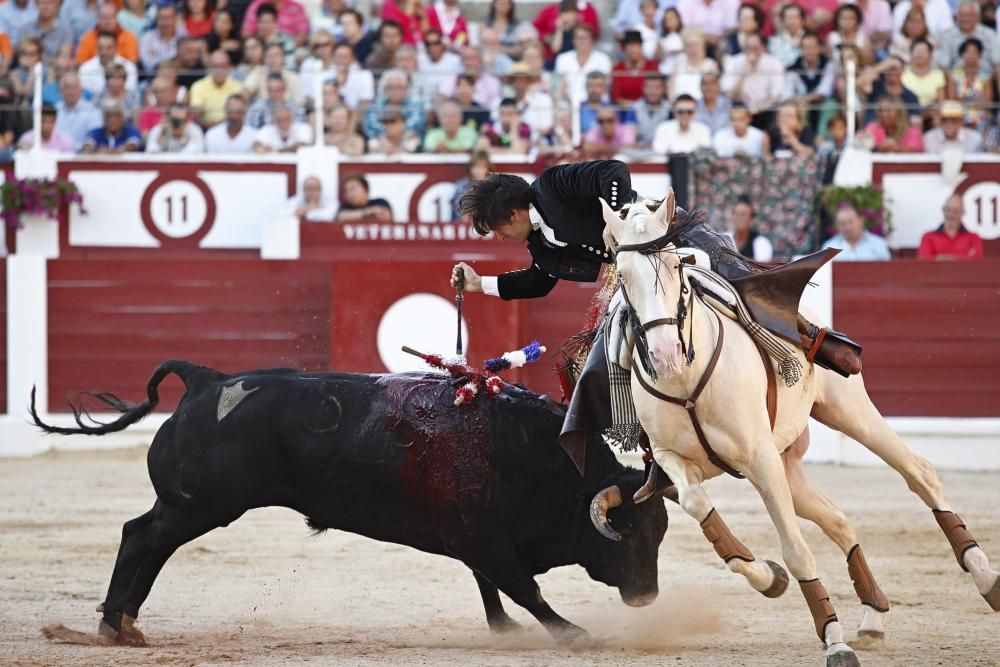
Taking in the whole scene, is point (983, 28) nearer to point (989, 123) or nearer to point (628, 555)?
point (989, 123)

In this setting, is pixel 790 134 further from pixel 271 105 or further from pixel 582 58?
pixel 271 105

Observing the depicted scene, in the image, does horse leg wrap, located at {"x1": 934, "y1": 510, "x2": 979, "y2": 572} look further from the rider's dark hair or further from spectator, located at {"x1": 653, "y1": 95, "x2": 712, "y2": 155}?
spectator, located at {"x1": 653, "y1": 95, "x2": 712, "y2": 155}

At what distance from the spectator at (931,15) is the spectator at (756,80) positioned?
1199mm

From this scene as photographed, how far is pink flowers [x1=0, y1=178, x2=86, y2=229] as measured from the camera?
11352 millimetres

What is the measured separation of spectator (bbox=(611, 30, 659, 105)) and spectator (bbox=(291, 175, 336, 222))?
2326 millimetres

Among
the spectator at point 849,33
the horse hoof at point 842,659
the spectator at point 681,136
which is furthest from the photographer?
the spectator at point 849,33

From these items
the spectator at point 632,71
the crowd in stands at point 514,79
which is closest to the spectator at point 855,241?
the crowd in stands at point 514,79

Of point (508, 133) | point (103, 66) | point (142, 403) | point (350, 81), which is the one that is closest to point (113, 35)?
point (103, 66)

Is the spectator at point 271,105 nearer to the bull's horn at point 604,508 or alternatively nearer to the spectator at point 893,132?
the spectator at point 893,132

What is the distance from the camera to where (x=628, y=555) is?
211 inches

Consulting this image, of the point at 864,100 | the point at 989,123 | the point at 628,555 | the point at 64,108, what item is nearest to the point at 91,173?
the point at 64,108

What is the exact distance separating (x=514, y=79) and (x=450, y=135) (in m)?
0.71

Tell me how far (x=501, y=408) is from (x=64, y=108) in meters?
7.63

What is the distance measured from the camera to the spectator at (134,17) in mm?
12789
